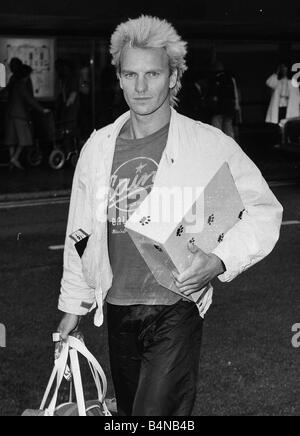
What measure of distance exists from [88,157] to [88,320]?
12.5 ft

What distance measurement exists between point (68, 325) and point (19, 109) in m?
12.5

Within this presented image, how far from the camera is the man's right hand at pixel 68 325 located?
366 cm

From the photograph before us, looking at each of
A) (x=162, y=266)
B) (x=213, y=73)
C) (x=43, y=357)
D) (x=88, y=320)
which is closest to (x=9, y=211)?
(x=88, y=320)

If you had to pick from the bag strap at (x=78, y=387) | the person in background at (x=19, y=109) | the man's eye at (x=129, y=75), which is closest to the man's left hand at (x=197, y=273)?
the bag strap at (x=78, y=387)

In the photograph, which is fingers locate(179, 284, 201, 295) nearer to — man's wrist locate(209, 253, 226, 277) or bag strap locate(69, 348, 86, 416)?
man's wrist locate(209, 253, 226, 277)

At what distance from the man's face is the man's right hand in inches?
33.4

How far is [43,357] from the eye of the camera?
628 cm

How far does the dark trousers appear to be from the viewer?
3.50m

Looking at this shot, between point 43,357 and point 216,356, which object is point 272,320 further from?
point 43,357

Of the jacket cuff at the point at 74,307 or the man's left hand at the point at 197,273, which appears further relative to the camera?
the jacket cuff at the point at 74,307

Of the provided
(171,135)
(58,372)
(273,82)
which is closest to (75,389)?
(58,372)

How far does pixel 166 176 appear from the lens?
3447 millimetres

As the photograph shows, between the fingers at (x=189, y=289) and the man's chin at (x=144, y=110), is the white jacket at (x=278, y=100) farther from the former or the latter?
the fingers at (x=189, y=289)
